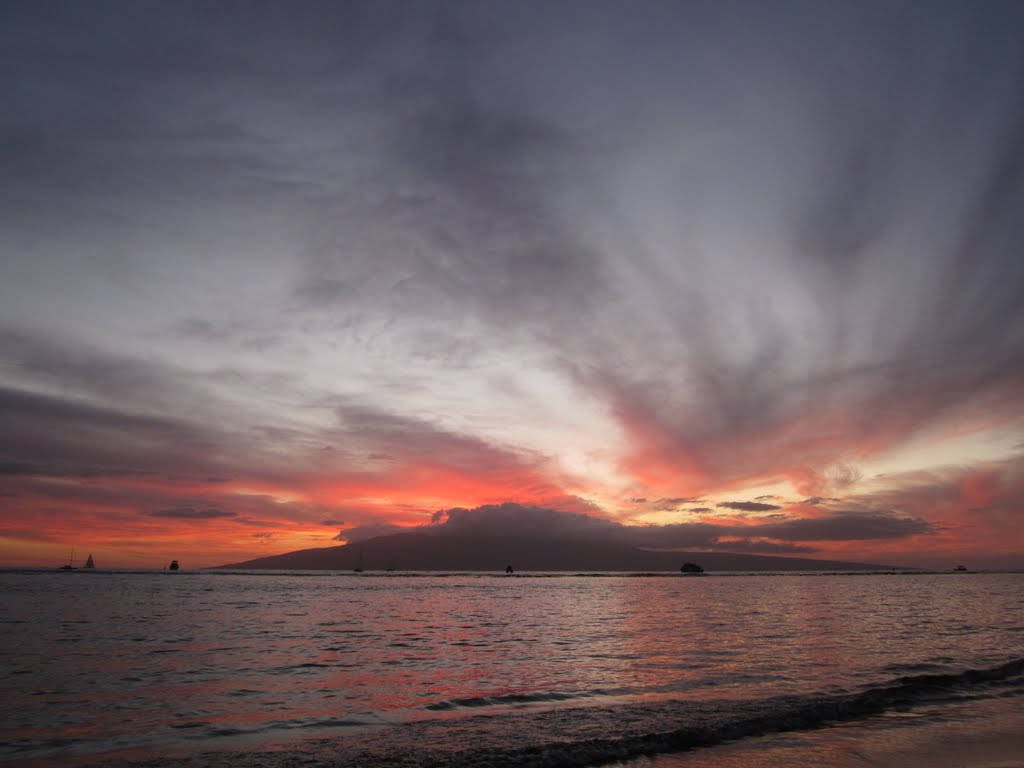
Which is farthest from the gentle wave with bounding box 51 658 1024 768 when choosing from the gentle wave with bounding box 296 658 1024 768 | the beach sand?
the beach sand

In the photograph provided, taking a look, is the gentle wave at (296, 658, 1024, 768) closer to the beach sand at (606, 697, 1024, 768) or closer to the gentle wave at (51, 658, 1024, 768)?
the gentle wave at (51, 658, 1024, 768)

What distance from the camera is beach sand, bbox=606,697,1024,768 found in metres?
15.8

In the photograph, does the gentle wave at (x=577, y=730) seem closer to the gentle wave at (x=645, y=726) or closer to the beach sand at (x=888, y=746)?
the gentle wave at (x=645, y=726)

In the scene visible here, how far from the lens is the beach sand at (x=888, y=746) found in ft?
51.8

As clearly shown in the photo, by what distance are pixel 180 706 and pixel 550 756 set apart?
48.8 feet

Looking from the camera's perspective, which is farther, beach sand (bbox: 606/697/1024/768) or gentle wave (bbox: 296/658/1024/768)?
gentle wave (bbox: 296/658/1024/768)

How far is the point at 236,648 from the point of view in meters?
38.6

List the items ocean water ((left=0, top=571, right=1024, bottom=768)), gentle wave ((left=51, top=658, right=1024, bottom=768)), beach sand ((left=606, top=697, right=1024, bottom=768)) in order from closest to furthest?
beach sand ((left=606, top=697, right=1024, bottom=768)) < gentle wave ((left=51, top=658, right=1024, bottom=768)) < ocean water ((left=0, top=571, right=1024, bottom=768))

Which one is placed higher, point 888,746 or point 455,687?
point 455,687

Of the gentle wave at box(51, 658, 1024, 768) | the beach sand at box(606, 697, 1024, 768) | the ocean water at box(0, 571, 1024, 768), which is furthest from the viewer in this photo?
the ocean water at box(0, 571, 1024, 768)

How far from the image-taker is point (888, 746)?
17.4m

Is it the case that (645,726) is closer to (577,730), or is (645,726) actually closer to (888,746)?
(577,730)

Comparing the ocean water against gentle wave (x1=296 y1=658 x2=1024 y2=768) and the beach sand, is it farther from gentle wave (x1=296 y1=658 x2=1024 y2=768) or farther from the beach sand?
the beach sand

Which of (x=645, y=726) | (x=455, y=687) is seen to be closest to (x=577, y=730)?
(x=645, y=726)
